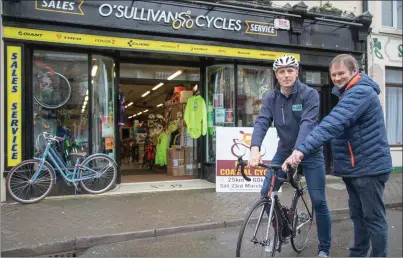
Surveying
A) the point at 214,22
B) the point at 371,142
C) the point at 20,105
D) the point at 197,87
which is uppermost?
the point at 214,22

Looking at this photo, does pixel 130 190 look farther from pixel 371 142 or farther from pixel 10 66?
pixel 371 142

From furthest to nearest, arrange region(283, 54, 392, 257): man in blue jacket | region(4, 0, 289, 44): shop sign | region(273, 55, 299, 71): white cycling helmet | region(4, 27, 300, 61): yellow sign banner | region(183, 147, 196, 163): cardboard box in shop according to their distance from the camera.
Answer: region(183, 147, 196, 163): cardboard box in shop → region(4, 0, 289, 44): shop sign → region(4, 27, 300, 61): yellow sign banner → region(273, 55, 299, 71): white cycling helmet → region(283, 54, 392, 257): man in blue jacket

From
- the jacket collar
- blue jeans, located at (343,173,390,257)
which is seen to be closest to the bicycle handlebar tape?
blue jeans, located at (343,173,390,257)

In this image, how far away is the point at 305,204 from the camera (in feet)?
13.2

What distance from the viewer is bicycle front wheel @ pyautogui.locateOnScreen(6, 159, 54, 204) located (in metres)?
6.48

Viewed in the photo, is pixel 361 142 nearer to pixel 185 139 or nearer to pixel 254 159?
pixel 254 159

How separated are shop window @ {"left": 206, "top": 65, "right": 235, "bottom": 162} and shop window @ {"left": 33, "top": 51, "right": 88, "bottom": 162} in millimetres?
2993

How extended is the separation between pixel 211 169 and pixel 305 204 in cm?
494

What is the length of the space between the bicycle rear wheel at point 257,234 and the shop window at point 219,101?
5.59 m

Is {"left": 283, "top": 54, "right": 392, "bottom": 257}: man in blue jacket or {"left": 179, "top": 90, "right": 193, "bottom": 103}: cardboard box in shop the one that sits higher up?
{"left": 179, "top": 90, "right": 193, "bottom": 103}: cardboard box in shop

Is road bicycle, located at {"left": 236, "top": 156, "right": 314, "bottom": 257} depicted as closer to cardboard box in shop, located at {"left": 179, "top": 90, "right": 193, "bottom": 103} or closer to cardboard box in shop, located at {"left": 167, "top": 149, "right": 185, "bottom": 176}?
cardboard box in shop, located at {"left": 167, "top": 149, "right": 185, "bottom": 176}

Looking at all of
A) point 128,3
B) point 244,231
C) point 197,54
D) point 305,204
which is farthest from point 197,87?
point 244,231

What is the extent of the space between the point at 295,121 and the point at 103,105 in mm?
5283

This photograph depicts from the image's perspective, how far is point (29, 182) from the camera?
6605mm
